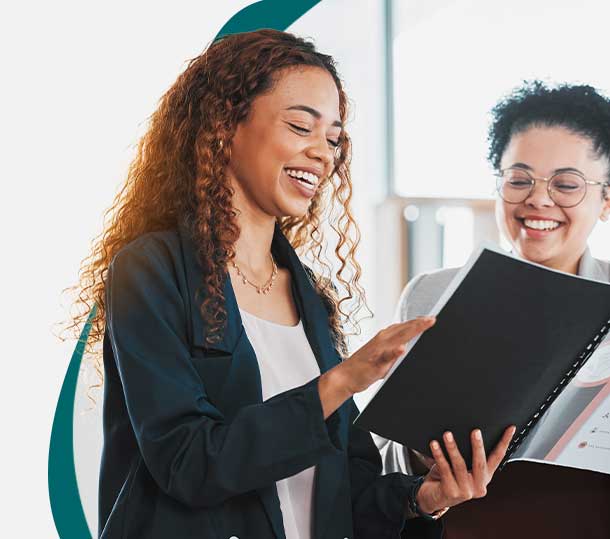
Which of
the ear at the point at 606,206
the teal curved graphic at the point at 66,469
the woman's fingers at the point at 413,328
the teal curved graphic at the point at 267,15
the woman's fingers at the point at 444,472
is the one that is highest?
the teal curved graphic at the point at 267,15

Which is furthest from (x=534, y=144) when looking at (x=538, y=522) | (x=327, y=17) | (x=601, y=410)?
(x=327, y=17)

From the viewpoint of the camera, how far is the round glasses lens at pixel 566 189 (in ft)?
5.82

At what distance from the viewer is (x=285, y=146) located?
1327mm

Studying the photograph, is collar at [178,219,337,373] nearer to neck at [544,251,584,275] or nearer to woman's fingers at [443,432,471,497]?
woman's fingers at [443,432,471,497]

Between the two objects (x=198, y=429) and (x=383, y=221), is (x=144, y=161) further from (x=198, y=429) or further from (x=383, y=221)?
(x=383, y=221)

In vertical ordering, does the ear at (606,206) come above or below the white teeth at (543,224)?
above

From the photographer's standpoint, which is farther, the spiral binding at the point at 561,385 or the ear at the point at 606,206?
the ear at the point at 606,206

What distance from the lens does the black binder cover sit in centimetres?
111

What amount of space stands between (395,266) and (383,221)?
22 cm

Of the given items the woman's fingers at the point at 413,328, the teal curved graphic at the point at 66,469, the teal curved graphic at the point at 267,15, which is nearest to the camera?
the woman's fingers at the point at 413,328

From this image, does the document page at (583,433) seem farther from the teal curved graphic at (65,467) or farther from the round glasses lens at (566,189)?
the teal curved graphic at (65,467)

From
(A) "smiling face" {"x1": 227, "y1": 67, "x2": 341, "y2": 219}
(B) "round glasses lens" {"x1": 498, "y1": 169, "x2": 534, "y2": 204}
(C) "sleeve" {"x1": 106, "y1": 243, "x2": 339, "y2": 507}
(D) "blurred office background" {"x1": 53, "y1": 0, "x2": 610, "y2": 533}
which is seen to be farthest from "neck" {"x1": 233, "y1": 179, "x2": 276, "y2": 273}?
(D) "blurred office background" {"x1": 53, "y1": 0, "x2": 610, "y2": 533}

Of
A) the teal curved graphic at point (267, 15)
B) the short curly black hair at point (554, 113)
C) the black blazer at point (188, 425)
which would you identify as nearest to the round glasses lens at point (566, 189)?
the short curly black hair at point (554, 113)

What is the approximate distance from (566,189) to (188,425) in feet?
3.34
